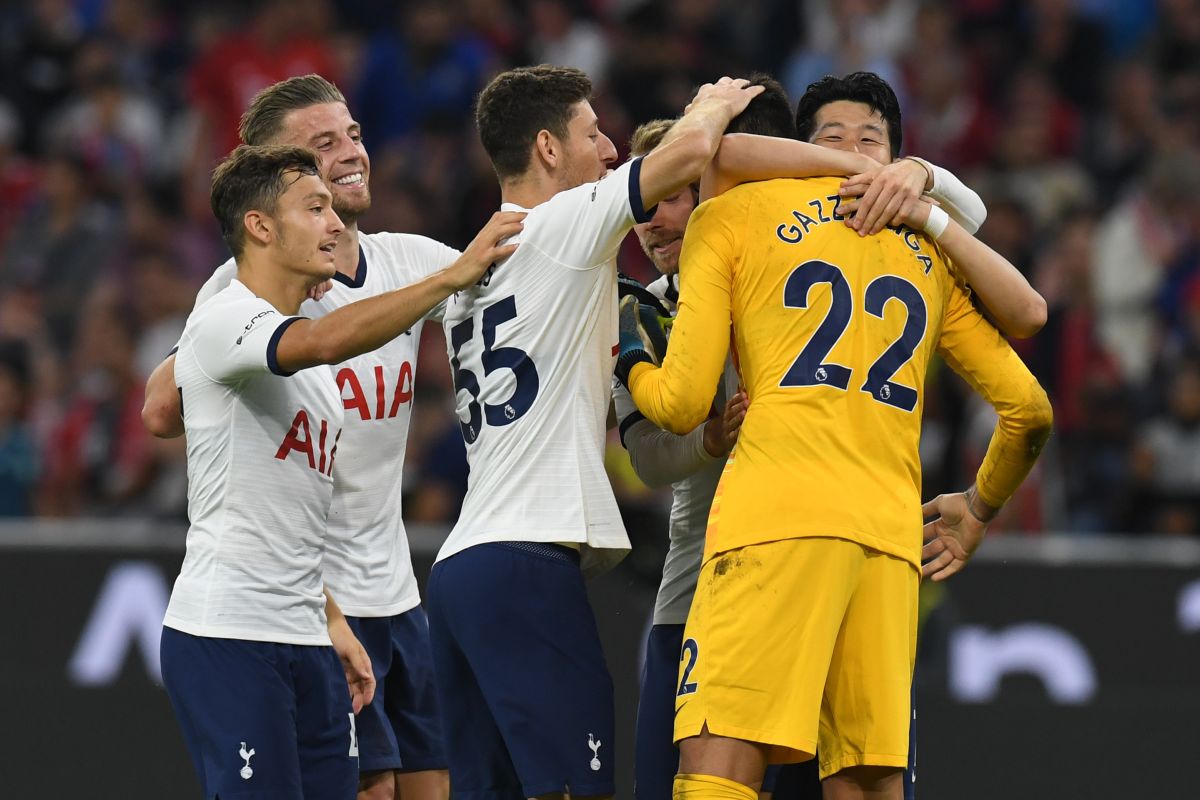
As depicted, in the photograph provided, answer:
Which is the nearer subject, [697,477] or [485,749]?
[485,749]

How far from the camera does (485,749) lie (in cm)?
525

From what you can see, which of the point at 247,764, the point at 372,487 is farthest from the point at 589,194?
the point at 247,764

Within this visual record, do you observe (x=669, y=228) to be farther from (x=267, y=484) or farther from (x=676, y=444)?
(x=267, y=484)

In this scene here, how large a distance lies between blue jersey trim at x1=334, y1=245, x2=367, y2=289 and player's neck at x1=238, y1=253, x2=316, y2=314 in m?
0.78

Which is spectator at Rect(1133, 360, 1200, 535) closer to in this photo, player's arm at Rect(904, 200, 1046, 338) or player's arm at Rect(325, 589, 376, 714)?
player's arm at Rect(904, 200, 1046, 338)

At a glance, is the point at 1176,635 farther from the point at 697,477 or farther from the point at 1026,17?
the point at 1026,17

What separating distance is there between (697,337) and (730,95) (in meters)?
0.83

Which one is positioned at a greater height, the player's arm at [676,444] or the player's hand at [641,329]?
the player's hand at [641,329]

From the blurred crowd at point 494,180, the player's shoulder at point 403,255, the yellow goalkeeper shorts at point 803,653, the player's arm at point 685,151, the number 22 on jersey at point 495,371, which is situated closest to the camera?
the yellow goalkeeper shorts at point 803,653

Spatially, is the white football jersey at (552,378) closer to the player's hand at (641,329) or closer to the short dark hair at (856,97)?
the player's hand at (641,329)

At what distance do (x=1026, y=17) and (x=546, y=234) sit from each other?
9.30m

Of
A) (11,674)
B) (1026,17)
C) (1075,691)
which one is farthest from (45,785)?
(1026,17)

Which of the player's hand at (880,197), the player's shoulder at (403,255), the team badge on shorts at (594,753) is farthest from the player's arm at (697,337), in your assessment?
the player's shoulder at (403,255)

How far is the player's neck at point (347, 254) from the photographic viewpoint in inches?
239
